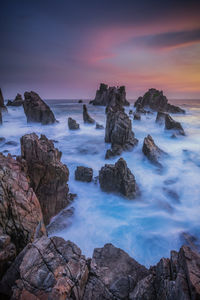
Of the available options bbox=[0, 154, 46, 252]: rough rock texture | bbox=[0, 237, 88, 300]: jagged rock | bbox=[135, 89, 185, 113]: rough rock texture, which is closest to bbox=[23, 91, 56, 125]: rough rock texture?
bbox=[0, 154, 46, 252]: rough rock texture

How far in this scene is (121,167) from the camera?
938cm

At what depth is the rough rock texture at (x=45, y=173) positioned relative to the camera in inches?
271

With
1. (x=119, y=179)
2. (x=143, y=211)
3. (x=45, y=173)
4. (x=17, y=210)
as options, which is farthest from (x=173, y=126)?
(x=17, y=210)

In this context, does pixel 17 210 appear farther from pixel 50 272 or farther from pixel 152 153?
pixel 152 153

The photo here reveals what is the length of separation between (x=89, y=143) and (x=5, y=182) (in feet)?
48.3

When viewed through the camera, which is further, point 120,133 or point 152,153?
point 120,133

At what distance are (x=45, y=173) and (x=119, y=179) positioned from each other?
435 cm

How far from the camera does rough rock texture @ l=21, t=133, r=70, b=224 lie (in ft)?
22.6

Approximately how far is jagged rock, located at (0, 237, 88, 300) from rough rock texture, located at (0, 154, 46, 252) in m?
0.98

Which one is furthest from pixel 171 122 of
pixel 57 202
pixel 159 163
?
pixel 57 202

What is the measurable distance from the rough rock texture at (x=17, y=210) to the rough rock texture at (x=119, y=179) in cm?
491

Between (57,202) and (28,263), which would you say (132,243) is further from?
(28,263)

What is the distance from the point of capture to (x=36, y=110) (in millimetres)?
28766

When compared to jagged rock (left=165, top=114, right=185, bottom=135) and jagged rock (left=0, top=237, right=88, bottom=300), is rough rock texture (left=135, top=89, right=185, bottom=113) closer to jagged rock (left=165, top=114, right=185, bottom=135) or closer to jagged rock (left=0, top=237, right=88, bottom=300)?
jagged rock (left=165, top=114, right=185, bottom=135)
